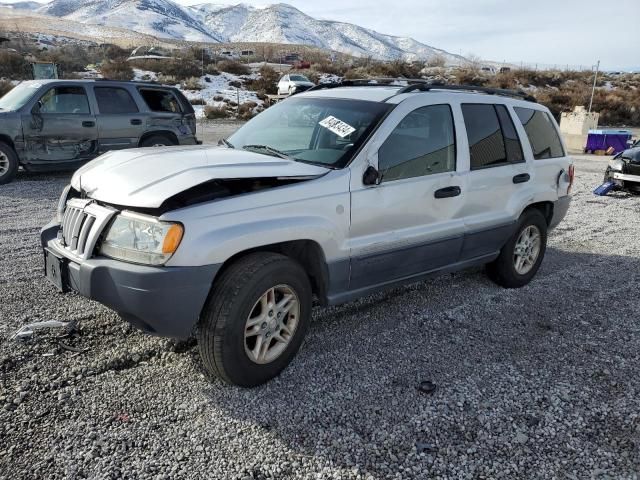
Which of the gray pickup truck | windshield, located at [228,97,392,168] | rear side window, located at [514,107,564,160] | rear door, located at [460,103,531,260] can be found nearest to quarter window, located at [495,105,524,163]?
rear door, located at [460,103,531,260]

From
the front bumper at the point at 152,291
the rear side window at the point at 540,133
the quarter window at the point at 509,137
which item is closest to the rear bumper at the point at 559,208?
the rear side window at the point at 540,133

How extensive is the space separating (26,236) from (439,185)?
4.83 metres

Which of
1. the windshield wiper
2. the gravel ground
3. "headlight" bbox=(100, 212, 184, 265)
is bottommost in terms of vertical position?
the gravel ground

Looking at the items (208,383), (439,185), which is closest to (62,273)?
(208,383)

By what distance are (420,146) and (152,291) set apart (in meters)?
2.26

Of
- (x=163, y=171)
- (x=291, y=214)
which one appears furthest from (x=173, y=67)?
(x=291, y=214)

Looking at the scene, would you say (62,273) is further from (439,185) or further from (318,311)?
(439,185)

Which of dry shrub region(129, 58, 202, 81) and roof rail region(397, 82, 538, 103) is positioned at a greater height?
dry shrub region(129, 58, 202, 81)

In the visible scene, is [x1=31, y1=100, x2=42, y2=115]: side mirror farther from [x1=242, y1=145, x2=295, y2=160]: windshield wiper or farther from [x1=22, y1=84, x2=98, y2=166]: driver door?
[x1=242, y1=145, x2=295, y2=160]: windshield wiper

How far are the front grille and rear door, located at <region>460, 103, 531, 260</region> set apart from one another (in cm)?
278

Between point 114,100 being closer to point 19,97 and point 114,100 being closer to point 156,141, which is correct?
point 156,141

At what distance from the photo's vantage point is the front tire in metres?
2.90

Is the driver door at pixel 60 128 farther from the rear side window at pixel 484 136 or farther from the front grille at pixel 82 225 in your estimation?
the rear side window at pixel 484 136

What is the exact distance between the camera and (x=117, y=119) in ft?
32.0
